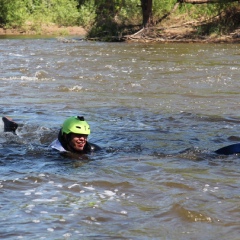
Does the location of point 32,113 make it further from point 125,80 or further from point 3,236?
point 3,236

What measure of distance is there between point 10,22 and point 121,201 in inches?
2113

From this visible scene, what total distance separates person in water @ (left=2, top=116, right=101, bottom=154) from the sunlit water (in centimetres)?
19

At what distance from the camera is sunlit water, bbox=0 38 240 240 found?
218 inches

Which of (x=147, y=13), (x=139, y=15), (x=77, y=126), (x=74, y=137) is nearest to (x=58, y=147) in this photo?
(x=74, y=137)

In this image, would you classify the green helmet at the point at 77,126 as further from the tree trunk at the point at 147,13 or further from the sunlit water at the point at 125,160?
the tree trunk at the point at 147,13

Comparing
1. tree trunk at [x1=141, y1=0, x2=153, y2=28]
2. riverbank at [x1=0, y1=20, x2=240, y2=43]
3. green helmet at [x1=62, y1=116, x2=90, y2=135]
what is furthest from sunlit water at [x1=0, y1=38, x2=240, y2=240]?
tree trunk at [x1=141, y1=0, x2=153, y2=28]

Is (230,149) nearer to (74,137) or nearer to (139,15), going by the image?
(74,137)

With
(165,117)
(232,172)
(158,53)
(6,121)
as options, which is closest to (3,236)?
(232,172)

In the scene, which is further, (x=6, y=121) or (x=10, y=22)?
(x=10, y=22)

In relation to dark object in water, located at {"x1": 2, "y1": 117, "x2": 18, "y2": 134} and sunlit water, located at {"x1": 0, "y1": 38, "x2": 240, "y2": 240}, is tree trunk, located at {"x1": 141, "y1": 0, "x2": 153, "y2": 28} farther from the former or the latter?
dark object in water, located at {"x1": 2, "y1": 117, "x2": 18, "y2": 134}

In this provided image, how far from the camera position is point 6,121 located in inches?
380

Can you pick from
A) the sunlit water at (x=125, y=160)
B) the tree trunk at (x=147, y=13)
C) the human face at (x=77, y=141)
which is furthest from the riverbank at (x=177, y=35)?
the human face at (x=77, y=141)

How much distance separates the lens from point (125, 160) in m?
8.09

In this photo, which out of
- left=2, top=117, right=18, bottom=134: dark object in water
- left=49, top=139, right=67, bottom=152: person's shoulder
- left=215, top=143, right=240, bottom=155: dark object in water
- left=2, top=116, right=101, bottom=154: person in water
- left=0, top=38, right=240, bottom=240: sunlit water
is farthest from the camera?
left=2, top=117, right=18, bottom=134: dark object in water
